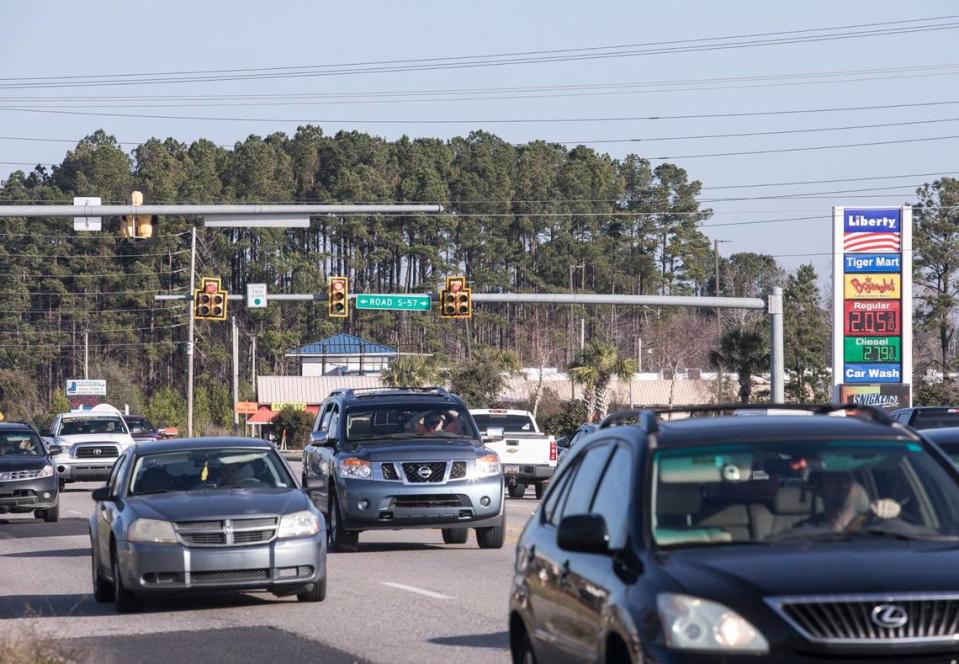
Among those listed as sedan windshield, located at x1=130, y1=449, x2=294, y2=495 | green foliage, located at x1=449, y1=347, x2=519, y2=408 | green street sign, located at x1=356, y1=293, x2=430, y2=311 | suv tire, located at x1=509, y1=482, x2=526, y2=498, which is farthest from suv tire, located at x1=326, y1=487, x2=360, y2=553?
green foliage, located at x1=449, y1=347, x2=519, y2=408

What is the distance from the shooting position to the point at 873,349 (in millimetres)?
52375

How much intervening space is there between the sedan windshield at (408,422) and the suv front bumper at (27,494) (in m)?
9.10

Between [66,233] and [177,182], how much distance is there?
29.6ft

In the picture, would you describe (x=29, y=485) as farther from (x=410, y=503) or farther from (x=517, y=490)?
(x=517, y=490)

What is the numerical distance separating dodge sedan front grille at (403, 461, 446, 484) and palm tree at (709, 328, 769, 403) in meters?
45.5

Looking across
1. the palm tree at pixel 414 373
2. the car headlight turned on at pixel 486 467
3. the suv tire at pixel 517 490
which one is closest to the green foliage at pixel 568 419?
the palm tree at pixel 414 373

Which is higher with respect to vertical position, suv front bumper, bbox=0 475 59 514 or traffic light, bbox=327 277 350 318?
traffic light, bbox=327 277 350 318

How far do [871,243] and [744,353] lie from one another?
41.5ft

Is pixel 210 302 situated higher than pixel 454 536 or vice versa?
pixel 210 302

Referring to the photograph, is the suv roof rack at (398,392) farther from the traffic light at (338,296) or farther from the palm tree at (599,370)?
the palm tree at (599,370)

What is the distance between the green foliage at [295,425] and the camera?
89.3 m

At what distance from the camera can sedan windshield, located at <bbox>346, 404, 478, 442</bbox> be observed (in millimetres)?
21125

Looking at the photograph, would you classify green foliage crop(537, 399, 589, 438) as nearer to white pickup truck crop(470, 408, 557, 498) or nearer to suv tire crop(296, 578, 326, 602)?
white pickup truck crop(470, 408, 557, 498)

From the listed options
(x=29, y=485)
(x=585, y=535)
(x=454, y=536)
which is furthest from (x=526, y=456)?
(x=585, y=535)
